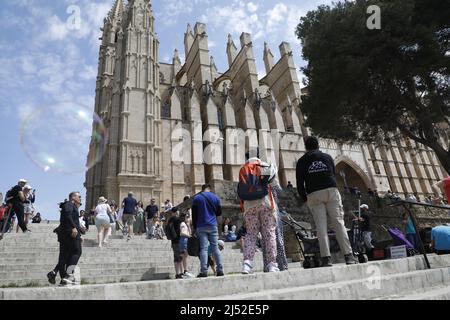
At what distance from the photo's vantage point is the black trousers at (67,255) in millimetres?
4250

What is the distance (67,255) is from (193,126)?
2040 cm

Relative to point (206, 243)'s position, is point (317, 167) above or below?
above

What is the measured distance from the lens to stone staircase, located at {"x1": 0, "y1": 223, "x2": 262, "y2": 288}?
17.6ft

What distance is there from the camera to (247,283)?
2619mm

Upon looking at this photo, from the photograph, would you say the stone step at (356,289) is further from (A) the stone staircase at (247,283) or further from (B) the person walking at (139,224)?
(B) the person walking at (139,224)

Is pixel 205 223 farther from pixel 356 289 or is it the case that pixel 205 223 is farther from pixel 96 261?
pixel 96 261

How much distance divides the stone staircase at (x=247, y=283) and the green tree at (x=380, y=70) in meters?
8.89

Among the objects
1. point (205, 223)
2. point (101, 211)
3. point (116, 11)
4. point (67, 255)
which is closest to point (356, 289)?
point (205, 223)

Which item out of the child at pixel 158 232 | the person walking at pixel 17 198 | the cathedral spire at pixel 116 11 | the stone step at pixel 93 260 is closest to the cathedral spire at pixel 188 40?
the cathedral spire at pixel 116 11

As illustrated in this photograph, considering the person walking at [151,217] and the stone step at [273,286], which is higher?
the person walking at [151,217]

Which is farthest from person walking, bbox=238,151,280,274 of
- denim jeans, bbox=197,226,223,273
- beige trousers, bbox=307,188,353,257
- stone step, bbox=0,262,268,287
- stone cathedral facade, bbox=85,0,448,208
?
stone cathedral facade, bbox=85,0,448,208

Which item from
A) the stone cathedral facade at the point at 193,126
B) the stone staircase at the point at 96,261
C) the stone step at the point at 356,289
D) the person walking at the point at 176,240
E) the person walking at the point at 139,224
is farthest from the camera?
the stone cathedral facade at the point at 193,126

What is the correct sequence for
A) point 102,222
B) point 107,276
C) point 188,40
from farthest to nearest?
point 188,40
point 102,222
point 107,276

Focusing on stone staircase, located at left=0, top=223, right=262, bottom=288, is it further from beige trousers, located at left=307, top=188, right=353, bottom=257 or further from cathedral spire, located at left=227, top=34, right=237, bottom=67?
cathedral spire, located at left=227, top=34, right=237, bottom=67
